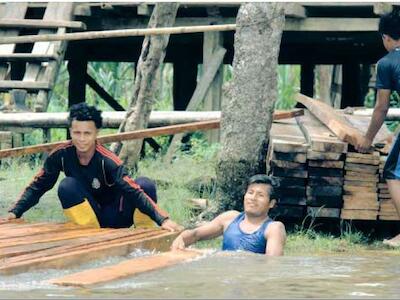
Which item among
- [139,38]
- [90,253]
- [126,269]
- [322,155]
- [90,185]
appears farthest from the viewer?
[139,38]

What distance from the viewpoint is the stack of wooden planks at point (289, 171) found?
873 centimetres

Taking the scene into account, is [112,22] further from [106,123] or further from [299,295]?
[299,295]

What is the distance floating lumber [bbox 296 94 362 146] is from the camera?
8.68 meters

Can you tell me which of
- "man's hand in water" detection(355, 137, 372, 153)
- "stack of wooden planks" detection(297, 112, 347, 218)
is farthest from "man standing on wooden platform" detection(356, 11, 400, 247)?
"stack of wooden planks" detection(297, 112, 347, 218)

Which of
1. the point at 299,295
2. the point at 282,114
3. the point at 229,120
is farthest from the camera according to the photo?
the point at 282,114

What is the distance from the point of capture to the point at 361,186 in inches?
349

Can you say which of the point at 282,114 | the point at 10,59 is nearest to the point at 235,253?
the point at 282,114

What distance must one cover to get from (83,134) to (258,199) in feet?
4.14

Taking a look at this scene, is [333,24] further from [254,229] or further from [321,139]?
[254,229]

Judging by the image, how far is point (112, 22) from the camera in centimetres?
1380

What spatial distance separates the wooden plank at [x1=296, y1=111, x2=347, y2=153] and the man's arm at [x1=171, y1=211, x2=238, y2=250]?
3.82 feet

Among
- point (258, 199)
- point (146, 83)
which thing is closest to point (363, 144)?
point (258, 199)

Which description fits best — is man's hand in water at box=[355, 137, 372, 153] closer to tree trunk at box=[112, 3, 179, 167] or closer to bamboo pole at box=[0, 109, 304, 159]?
bamboo pole at box=[0, 109, 304, 159]

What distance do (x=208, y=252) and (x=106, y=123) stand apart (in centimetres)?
467
